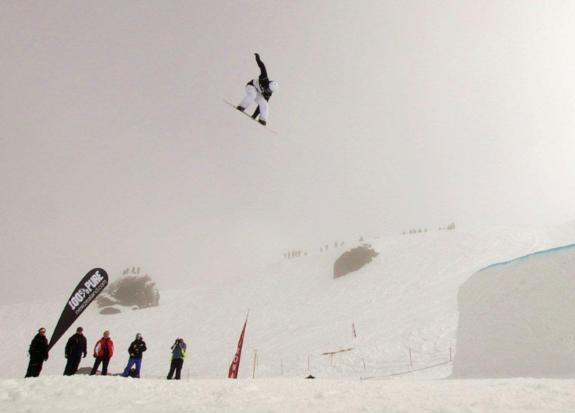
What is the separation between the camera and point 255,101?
1077 centimetres

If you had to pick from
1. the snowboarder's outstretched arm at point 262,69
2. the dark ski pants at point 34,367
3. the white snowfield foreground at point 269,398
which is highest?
the snowboarder's outstretched arm at point 262,69

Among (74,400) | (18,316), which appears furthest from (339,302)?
(18,316)

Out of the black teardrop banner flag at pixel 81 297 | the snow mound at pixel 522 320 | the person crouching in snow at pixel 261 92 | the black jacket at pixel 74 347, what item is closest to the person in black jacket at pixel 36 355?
the black jacket at pixel 74 347

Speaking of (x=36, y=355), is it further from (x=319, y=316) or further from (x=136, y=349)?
(x=319, y=316)

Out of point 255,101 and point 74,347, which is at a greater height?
point 255,101

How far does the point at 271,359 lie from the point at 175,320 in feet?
76.8

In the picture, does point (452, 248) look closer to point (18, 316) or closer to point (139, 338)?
point (139, 338)

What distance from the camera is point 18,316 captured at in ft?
181

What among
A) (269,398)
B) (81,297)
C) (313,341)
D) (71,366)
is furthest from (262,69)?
(313,341)

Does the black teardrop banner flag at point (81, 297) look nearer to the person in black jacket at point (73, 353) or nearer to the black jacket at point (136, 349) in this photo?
the black jacket at point (136, 349)

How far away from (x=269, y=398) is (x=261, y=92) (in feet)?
26.0

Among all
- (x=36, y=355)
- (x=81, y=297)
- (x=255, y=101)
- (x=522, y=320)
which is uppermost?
(x=255, y=101)

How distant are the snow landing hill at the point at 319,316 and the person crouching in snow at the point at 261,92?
12.3 metres

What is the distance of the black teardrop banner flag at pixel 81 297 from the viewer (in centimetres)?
1423
